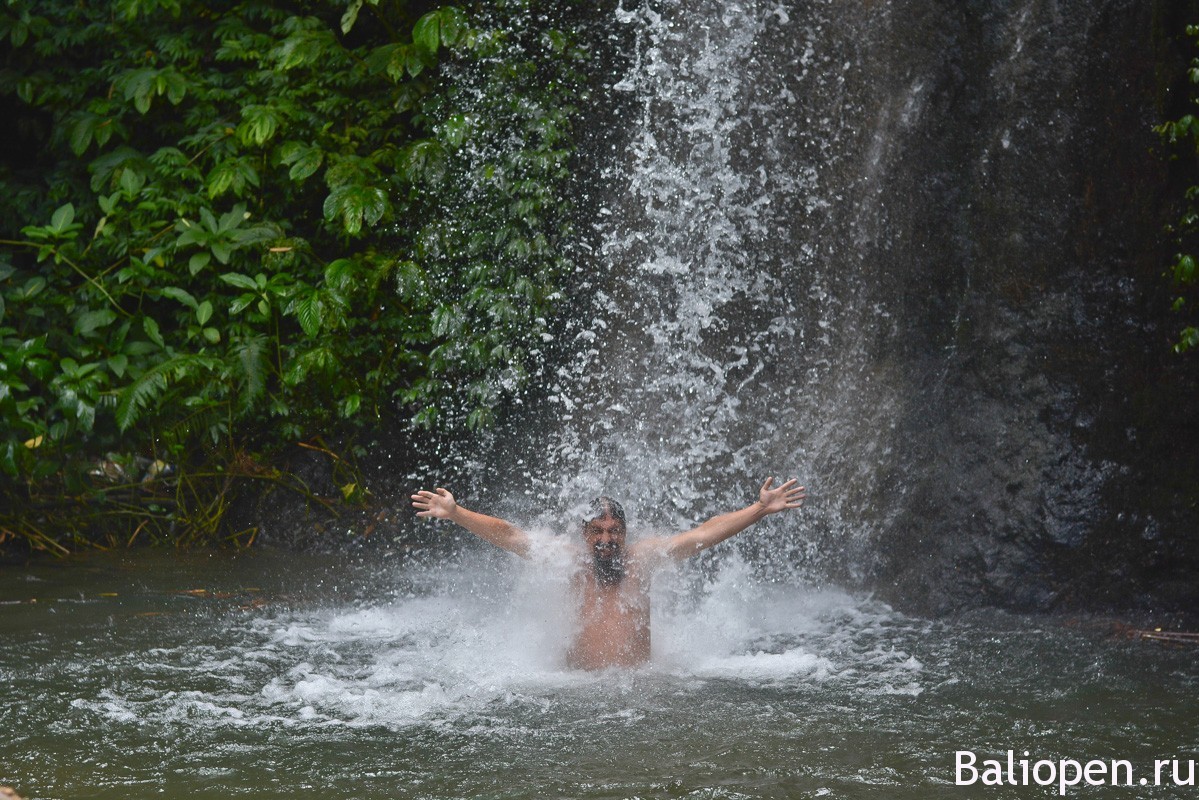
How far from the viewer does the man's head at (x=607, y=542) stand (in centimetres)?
561

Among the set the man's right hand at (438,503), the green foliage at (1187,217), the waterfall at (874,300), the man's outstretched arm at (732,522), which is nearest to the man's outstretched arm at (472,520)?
the man's right hand at (438,503)

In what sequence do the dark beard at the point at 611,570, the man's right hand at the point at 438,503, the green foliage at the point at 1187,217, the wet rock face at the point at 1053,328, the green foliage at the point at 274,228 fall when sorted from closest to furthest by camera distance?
the man's right hand at the point at 438,503 < the dark beard at the point at 611,570 < the green foliage at the point at 1187,217 < the wet rock face at the point at 1053,328 < the green foliage at the point at 274,228

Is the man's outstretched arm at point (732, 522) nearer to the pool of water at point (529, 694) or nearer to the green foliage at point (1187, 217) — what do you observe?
the pool of water at point (529, 694)

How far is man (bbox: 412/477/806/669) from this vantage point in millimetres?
5547

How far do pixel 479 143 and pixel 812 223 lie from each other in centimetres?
210

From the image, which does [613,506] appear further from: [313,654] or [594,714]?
[313,654]

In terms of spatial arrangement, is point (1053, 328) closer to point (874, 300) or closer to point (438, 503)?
point (874, 300)

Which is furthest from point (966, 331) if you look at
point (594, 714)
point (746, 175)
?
point (594, 714)

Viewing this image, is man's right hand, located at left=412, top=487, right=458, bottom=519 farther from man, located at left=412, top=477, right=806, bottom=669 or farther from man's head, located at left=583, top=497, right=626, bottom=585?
man's head, located at left=583, top=497, right=626, bottom=585

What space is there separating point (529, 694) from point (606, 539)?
0.79 m

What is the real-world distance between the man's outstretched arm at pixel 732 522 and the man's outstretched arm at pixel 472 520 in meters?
0.66

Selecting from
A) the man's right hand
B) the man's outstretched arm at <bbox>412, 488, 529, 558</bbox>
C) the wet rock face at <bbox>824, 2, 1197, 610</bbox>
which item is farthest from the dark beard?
the wet rock face at <bbox>824, 2, 1197, 610</bbox>

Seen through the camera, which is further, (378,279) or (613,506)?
(378,279)

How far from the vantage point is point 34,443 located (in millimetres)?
7680
